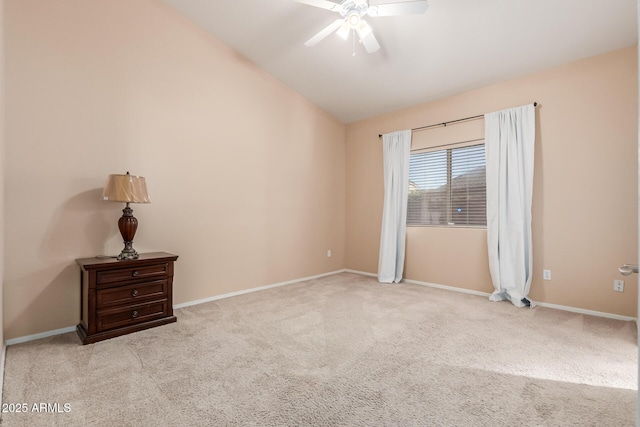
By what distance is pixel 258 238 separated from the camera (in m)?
3.97

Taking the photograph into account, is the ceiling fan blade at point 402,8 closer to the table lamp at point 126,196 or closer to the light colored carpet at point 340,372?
the table lamp at point 126,196

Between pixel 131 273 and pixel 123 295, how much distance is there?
0.18 meters

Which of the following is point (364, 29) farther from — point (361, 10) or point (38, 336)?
point (38, 336)

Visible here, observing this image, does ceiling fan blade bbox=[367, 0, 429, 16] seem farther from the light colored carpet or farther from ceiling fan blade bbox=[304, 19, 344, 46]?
the light colored carpet

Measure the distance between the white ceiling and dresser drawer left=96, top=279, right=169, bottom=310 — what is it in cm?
283

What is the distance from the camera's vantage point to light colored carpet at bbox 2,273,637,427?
1.48 m

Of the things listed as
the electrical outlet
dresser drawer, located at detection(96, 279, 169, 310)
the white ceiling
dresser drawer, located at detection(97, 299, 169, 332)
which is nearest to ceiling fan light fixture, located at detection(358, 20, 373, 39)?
the white ceiling

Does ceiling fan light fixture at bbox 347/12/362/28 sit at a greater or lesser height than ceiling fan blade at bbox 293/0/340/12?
lesser

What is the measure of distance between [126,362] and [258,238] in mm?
2136

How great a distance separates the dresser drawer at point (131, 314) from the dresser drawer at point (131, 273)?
230 millimetres

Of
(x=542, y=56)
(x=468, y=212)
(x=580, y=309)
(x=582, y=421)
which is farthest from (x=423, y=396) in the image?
(x=542, y=56)

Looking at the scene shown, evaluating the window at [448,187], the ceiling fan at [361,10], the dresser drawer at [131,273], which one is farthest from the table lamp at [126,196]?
the window at [448,187]

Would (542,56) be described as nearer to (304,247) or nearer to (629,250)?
(629,250)

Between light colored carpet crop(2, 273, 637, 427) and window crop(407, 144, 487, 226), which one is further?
window crop(407, 144, 487, 226)
